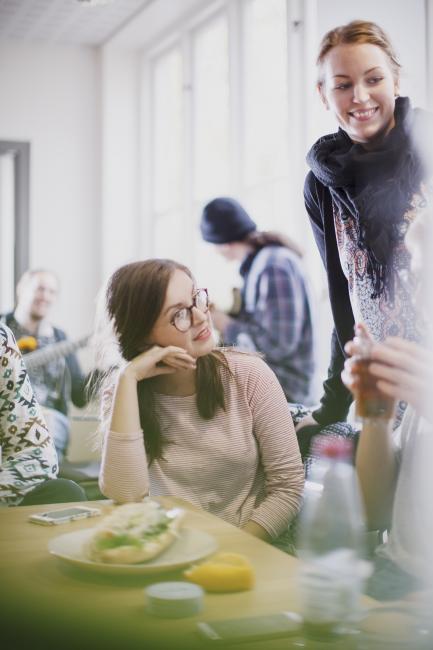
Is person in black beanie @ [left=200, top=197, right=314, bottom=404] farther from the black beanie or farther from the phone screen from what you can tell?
the phone screen

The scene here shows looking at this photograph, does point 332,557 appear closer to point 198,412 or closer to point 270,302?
point 198,412

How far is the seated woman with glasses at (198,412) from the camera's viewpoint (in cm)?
125

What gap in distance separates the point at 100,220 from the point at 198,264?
31.3 inches

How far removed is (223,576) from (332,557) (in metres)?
0.10

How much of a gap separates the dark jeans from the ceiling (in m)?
0.79

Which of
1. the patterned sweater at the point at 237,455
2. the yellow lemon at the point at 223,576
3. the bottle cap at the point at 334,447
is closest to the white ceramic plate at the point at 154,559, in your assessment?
the yellow lemon at the point at 223,576

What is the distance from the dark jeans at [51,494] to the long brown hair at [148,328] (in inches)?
5.5

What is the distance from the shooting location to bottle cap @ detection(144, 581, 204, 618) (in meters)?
0.70

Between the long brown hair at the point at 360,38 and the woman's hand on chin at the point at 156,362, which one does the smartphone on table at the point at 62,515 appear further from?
the long brown hair at the point at 360,38

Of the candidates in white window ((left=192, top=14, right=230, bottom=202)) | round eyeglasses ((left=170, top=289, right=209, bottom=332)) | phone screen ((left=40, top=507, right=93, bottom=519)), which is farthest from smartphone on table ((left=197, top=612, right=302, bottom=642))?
white window ((left=192, top=14, right=230, bottom=202))

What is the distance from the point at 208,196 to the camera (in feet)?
11.6

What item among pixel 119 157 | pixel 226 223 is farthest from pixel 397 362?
pixel 119 157

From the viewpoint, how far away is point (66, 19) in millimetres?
1810

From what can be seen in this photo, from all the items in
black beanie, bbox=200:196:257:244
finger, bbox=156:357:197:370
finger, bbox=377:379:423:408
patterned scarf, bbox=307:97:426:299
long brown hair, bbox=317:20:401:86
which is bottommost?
finger, bbox=377:379:423:408
